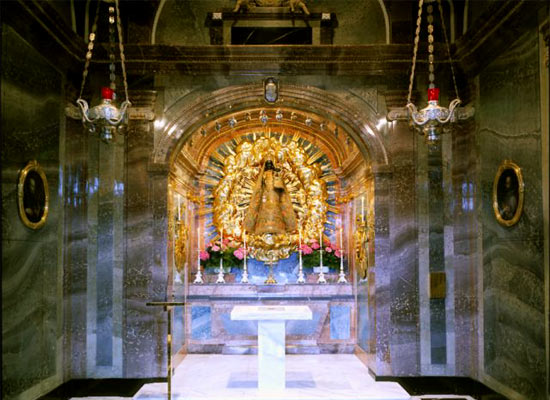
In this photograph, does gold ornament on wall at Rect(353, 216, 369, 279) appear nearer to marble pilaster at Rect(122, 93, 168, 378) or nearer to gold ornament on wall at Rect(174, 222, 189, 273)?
gold ornament on wall at Rect(174, 222, 189, 273)

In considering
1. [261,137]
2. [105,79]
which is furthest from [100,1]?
[261,137]

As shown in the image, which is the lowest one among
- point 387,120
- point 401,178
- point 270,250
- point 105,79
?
point 270,250

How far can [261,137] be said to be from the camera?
9.49 meters

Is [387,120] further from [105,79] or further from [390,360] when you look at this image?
[105,79]

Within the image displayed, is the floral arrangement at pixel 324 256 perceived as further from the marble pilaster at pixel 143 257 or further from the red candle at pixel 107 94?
the red candle at pixel 107 94

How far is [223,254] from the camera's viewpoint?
9289 millimetres

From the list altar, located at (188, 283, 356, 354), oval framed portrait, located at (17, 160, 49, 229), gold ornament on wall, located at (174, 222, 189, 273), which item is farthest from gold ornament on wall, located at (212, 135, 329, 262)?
oval framed portrait, located at (17, 160, 49, 229)

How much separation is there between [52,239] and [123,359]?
1672 millimetres

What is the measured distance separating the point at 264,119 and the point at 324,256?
2.46 meters

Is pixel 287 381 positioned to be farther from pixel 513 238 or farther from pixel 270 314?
pixel 513 238

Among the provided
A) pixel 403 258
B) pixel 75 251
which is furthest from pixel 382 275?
pixel 75 251

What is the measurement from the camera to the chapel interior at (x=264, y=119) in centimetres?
569

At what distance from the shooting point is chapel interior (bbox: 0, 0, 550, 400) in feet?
18.7

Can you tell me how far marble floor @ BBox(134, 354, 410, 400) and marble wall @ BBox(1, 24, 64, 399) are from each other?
1156 millimetres
